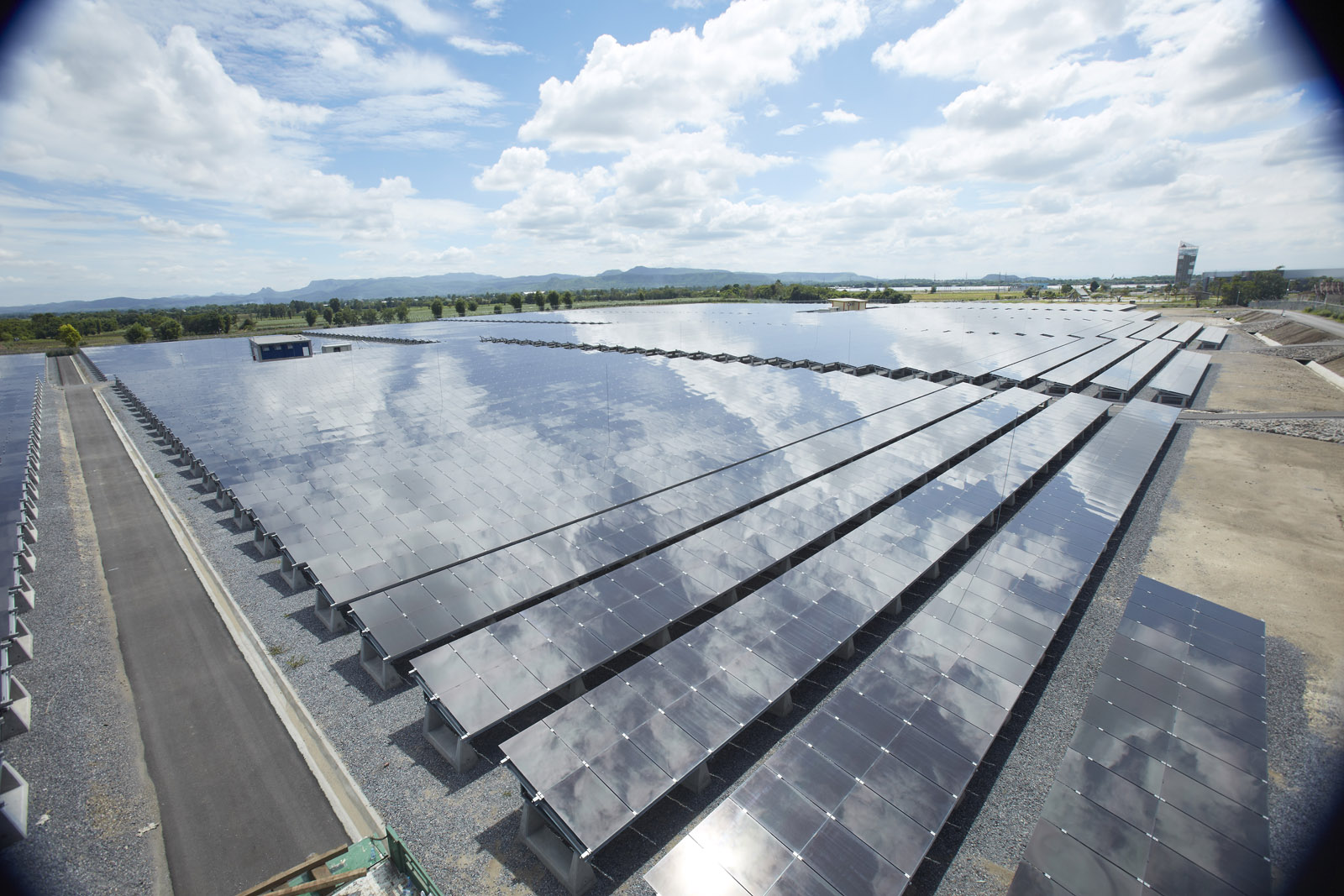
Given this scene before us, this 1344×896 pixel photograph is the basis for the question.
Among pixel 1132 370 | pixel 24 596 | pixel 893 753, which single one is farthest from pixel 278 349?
pixel 1132 370

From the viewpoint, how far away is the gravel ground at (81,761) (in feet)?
34.2

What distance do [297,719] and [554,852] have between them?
8606 mm

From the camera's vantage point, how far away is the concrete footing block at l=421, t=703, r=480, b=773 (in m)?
12.5

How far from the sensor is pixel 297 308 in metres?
164

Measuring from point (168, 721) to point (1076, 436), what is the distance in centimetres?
4588

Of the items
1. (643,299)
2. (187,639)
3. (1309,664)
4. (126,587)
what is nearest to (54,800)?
(187,639)

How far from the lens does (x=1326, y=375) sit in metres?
57.1

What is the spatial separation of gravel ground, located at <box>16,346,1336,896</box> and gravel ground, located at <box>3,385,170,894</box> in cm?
16

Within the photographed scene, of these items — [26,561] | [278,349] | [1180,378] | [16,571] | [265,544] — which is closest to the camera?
[16,571]

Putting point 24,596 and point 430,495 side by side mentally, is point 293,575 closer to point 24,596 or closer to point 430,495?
point 430,495

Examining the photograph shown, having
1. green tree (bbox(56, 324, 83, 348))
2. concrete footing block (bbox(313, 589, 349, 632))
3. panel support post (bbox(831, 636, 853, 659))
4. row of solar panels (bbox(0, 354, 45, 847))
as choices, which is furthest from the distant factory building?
panel support post (bbox(831, 636, 853, 659))

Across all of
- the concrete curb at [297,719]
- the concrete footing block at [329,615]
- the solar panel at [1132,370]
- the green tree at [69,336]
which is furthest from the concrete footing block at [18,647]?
the green tree at [69,336]

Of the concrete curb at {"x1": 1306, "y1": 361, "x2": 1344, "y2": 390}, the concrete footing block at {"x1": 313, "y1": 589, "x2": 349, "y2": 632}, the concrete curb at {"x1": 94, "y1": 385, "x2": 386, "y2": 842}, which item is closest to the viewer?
the concrete curb at {"x1": 94, "y1": 385, "x2": 386, "y2": 842}

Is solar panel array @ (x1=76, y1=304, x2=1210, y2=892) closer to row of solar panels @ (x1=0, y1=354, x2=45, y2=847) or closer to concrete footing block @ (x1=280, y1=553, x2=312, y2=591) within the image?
concrete footing block @ (x1=280, y1=553, x2=312, y2=591)
